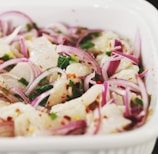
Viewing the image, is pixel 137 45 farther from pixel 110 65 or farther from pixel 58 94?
pixel 58 94

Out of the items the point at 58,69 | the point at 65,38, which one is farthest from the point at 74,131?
the point at 65,38

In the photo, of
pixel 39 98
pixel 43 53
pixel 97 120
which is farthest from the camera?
pixel 43 53

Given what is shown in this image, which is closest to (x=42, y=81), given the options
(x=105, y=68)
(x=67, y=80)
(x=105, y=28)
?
(x=67, y=80)

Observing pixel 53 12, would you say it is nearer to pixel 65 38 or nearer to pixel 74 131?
pixel 65 38

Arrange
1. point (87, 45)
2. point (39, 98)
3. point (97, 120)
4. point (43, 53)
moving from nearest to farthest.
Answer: point (97, 120) → point (39, 98) → point (43, 53) → point (87, 45)

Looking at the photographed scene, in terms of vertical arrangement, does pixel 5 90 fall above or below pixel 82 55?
below

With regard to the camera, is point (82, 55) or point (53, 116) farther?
point (82, 55)

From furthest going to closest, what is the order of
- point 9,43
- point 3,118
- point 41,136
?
point 9,43, point 3,118, point 41,136
